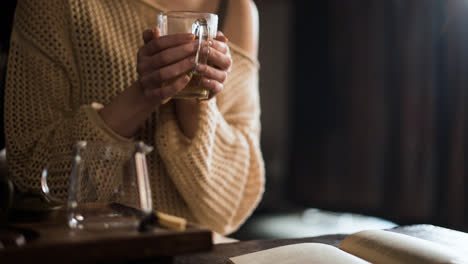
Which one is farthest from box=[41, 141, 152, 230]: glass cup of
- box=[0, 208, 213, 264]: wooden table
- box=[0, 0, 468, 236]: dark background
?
box=[0, 0, 468, 236]: dark background

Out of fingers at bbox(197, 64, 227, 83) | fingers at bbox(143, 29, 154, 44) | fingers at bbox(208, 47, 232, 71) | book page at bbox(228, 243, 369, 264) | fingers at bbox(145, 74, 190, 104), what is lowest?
book page at bbox(228, 243, 369, 264)

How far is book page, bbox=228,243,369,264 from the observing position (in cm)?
56

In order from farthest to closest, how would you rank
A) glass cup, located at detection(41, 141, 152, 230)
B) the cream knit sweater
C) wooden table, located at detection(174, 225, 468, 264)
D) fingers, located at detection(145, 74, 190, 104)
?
the cream knit sweater → fingers, located at detection(145, 74, 190, 104) → wooden table, located at detection(174, 225, 468, 264) → glass cup, located at detection(41, 141, 152, 230)

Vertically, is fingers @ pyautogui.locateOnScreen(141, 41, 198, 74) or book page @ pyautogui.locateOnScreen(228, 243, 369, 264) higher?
fingers @ pyautogui.locateOnScreen(141, 41, 198, 74)

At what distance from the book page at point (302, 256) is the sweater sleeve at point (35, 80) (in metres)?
0.53

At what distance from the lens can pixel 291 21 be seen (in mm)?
3738

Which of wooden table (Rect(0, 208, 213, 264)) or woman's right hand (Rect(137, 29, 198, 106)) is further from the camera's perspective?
woman's right hand (Rect(137, 29, 198, 106))

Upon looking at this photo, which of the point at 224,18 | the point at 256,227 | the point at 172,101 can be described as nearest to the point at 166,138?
the point at 172,101

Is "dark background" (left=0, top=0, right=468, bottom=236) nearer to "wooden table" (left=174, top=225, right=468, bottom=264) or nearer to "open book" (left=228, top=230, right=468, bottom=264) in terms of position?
"wooden table" (left=174, top=225, right=468, bottom=264)

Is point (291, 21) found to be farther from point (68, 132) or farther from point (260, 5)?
point (68, 132)

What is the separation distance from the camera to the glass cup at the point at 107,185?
1.55ft

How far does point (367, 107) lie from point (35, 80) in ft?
7.79

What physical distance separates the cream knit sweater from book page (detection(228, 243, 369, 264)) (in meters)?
0.38

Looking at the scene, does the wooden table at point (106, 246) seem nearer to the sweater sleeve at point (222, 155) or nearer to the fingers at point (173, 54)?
the fingers at point (173, 54)
